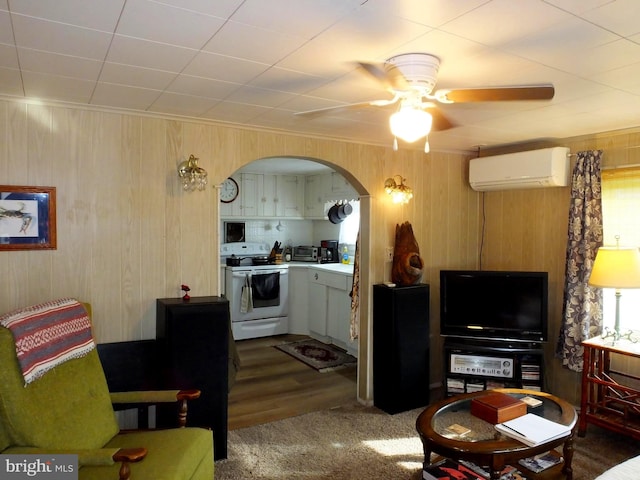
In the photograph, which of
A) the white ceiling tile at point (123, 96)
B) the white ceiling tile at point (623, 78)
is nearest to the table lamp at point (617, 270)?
the white ceiling tile at point (623, 78)

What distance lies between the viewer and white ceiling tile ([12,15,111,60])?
5.39ft

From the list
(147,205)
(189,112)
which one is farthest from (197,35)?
(147,205)

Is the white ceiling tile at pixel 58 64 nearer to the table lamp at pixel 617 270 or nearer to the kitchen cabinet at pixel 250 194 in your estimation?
the table lamp at pixel 617 270

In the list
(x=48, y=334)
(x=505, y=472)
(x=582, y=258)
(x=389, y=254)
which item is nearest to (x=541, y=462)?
(x=505, y=472)

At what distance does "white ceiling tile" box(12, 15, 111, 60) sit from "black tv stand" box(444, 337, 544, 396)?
3247mm

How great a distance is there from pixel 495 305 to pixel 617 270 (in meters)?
0.96

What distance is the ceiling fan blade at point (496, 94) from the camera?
1786 millimetres

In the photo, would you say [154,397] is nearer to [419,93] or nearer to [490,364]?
[419,93]

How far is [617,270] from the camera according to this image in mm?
3074

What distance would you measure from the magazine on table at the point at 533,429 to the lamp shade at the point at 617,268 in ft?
3.90

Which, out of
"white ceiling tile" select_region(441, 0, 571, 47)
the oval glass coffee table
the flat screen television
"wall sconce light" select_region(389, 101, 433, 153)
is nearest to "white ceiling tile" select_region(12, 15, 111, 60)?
"wall sconce light" select_region(389, 101, 433, 153)

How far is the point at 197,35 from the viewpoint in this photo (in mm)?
1718

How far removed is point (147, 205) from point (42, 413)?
4.54 ft

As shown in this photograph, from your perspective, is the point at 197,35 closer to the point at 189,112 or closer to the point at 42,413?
the point at 189,112
